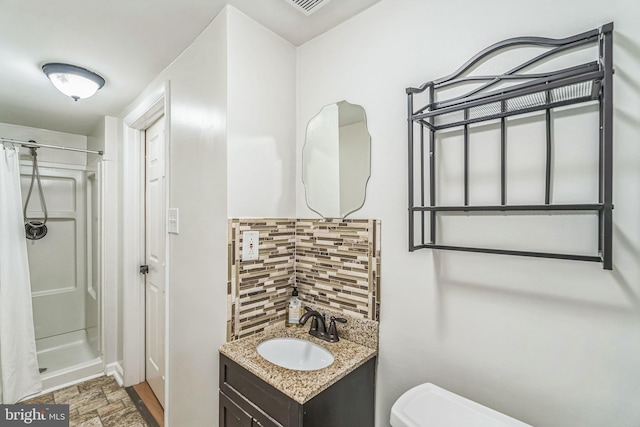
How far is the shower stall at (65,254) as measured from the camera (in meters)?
2.72

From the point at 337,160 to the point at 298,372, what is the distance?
0.92 metres

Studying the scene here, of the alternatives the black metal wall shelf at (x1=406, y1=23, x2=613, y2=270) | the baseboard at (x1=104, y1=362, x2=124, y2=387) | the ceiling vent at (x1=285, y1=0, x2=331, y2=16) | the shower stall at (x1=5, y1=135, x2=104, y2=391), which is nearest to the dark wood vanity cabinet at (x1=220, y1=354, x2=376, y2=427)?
the black metal wall shelf at (x1=406, y1=23, x2=613, y2=270)

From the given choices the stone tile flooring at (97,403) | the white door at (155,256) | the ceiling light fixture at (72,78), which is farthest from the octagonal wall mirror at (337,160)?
the stone tile flooring at (97,403)

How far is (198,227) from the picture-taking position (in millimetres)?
1425

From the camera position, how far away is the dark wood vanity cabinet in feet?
3.05

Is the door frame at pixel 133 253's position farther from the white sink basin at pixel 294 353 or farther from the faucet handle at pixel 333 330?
the faucet handle at pixel 333 330

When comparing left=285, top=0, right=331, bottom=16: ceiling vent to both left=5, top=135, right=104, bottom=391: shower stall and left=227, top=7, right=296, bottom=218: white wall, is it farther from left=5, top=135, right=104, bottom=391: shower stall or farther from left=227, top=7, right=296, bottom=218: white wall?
left=5, top=135, right=104, bottom=391: shower stall

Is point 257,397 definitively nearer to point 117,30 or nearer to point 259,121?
point 259,121

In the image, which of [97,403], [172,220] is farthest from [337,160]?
[97,403]

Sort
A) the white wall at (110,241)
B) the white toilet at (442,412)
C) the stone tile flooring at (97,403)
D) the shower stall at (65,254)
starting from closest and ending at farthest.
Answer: the white toilet at (442,412)
the stone tile flooring at (97,403)
the white wall at (110,241)
the shower stall at (65,254)

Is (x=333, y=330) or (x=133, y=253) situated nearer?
(x=333, y=330)

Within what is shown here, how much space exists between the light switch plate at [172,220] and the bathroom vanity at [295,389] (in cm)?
76

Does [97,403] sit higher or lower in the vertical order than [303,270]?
lower

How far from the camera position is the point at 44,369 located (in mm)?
2475
